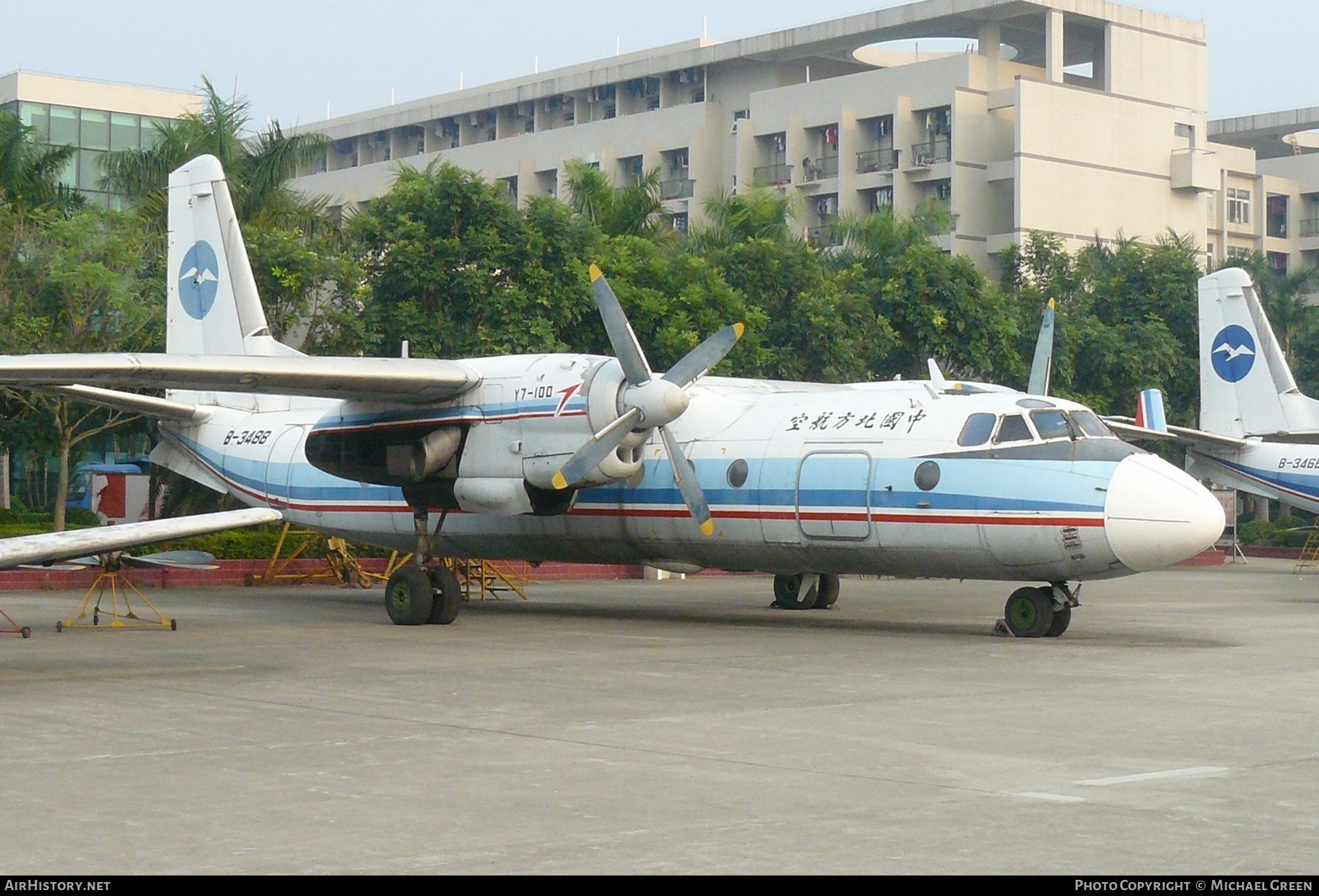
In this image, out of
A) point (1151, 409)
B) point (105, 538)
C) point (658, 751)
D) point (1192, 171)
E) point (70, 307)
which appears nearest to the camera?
point (658, 751)

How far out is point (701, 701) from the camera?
12.7 meters

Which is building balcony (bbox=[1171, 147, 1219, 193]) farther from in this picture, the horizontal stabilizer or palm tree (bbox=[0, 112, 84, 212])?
the horizontal stabilizer

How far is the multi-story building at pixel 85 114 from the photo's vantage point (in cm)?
6322

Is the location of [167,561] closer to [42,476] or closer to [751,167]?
[42,476]

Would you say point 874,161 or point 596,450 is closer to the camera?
point 596,450

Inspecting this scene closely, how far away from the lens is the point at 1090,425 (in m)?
18.2

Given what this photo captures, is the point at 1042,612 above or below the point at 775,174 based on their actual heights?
below

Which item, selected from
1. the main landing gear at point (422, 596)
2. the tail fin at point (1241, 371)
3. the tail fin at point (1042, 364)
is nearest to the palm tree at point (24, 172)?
the main landing gear at point (422, 596)

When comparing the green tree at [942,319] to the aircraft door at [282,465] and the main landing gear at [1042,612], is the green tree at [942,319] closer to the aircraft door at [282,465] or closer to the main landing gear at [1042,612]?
the aircraft door at [282,465]

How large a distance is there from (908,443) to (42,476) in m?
43.5

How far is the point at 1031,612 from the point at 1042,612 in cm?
13

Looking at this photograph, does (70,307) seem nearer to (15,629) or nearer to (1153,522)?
(15,629)

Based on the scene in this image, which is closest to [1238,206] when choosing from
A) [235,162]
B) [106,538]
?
[235,162]

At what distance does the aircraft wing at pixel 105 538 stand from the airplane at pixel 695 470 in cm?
300
